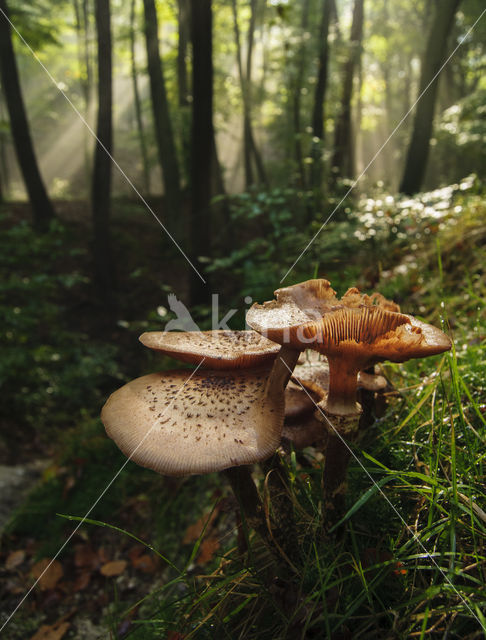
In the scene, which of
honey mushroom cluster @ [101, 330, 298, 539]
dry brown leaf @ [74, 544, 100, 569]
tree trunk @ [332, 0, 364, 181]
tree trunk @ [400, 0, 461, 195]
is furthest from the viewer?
tree trunk @ [332, 0, 364, 181]

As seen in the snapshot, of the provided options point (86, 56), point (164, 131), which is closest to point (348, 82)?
point (164, 131)

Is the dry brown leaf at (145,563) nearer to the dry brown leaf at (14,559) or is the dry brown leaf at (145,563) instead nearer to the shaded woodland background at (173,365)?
the shaded woodland background at (173,365)

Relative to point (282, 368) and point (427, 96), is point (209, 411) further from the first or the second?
point (427, 96)

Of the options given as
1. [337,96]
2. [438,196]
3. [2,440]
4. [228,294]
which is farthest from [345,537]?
[337,96]

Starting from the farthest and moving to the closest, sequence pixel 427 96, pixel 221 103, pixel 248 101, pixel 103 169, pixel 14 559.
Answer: pixel 221 103
pixel 248 101
pixel 427 96
pixel 103 169
pixel 14 559

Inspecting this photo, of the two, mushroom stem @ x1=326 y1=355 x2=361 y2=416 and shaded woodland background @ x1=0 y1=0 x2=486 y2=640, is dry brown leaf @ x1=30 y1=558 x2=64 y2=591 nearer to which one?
shaded woodland background @ x1=0 y1=0 x2=486 y2=640

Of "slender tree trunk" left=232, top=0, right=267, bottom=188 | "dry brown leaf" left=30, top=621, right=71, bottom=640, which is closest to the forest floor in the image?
"dry brown leaf" left=30, top=621, right=71, bottom=640
